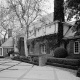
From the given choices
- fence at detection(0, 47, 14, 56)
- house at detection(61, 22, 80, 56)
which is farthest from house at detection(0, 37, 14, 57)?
house at detection(61, 22, 80, 56)

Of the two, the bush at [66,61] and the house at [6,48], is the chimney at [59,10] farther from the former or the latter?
the house at [6,48]

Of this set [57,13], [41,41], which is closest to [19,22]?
[41,41]

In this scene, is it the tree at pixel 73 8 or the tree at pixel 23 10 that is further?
the tree at pixel 23 10

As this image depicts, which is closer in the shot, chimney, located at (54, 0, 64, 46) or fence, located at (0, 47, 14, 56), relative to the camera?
chimney, located at (54, 0, 64, 46)

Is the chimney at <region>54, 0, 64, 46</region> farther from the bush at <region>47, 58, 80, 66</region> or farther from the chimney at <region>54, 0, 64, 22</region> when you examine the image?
the bush at <region>47, 58, 80, 66</region>

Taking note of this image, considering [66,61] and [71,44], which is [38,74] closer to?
[66,61]

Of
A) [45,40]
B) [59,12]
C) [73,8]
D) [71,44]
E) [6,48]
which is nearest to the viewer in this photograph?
[73,8]

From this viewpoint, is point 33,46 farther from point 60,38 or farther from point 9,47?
point 9,47

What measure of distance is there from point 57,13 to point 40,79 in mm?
13495

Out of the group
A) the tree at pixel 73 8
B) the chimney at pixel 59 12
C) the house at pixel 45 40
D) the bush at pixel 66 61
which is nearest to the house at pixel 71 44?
the house at pixel 45 40

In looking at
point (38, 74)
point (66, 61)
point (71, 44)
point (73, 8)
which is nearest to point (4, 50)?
point (71, 44)

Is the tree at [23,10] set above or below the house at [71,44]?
above

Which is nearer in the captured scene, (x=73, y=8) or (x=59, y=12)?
(x=73, y=8)

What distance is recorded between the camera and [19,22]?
70.3ft
